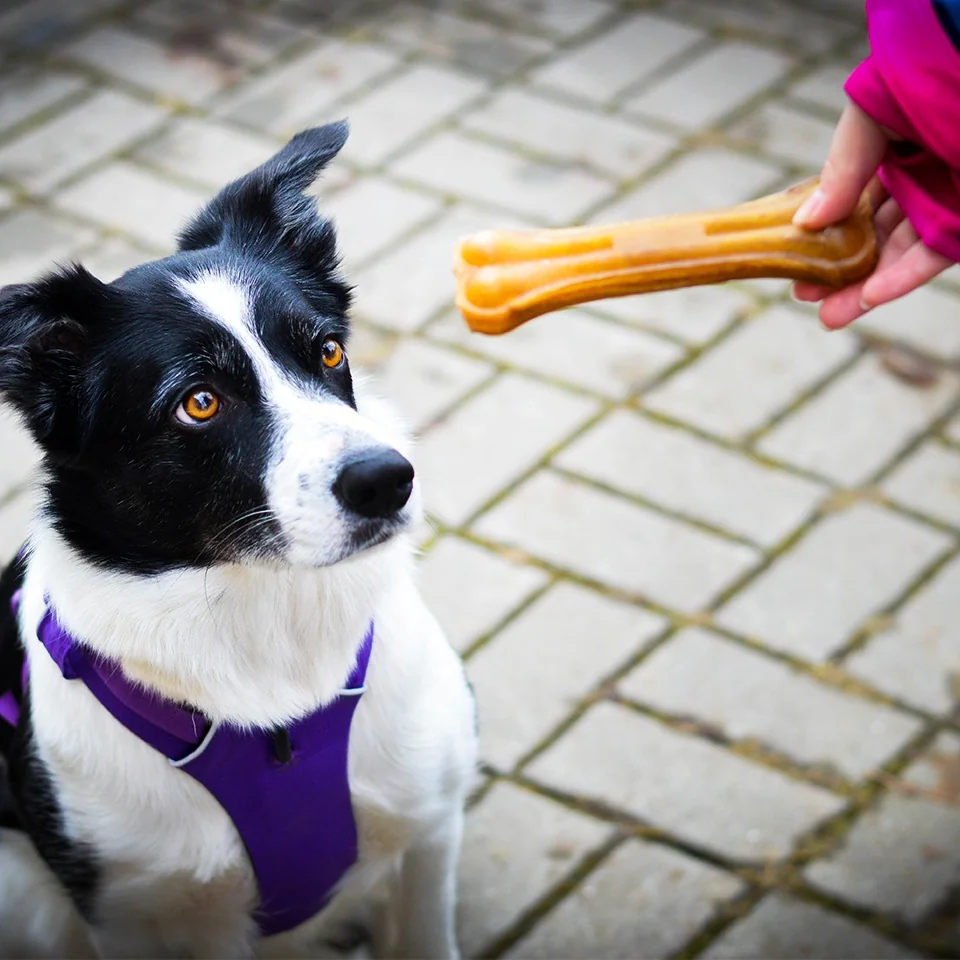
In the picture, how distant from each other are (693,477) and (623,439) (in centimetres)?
23

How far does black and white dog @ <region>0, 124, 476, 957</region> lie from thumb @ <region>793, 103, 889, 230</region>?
2.53 feet

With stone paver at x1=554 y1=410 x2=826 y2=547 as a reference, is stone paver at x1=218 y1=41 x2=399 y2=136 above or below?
above

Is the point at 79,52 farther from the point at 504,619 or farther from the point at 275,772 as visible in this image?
the point at 275,772

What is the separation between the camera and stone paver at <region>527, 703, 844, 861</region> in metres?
3.10

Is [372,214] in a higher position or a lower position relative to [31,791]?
lower

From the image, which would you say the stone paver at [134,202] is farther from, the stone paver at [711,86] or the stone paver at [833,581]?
the stone paver at [833,581]

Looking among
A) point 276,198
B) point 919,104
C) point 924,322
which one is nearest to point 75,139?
point 924,322

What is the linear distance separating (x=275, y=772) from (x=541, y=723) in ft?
3.69

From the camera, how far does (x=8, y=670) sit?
2.57 m

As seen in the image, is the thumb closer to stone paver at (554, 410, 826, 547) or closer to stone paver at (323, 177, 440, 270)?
stone paver at (554, 410, 826, 547)

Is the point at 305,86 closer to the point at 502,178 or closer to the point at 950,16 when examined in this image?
the point at 502,178

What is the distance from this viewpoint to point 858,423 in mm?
4055

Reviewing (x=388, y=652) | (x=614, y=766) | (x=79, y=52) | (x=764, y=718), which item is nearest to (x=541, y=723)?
(x=614, y=766)

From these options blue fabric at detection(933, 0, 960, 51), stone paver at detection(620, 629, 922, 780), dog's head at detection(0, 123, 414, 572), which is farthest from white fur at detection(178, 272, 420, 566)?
stone paver at detection(620, 629, 922, 780)
